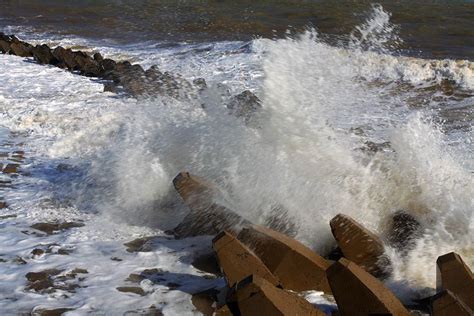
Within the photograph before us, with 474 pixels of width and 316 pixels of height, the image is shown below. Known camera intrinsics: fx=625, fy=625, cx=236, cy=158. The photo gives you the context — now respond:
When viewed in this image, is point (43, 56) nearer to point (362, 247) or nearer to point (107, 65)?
point (107, 65)

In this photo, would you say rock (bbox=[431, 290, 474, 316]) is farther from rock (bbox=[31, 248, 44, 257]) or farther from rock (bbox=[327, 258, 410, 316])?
rock (bbox=[31, 248, 44, 257])

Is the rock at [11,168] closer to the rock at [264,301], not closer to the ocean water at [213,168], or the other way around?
the ocean water at [213,168]

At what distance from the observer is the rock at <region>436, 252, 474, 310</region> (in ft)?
10.6

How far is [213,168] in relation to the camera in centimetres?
556

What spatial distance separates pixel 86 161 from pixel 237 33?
1353 centimetres

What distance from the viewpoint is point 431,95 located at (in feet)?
37.1

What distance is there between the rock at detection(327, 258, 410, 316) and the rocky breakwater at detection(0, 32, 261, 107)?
3.82m

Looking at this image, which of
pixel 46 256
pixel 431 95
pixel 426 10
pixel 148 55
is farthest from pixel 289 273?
pixel 426 10

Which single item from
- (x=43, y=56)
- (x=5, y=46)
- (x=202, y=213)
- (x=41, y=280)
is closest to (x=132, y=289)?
(x=41, y=280)

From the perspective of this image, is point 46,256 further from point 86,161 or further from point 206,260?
point 86,161

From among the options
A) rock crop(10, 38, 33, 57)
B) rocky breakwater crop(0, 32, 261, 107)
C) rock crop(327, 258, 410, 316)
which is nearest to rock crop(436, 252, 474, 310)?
rock crop(327, 258, 410, 316)

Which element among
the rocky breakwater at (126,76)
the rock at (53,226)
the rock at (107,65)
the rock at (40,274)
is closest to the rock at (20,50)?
the rocky breakwater at (126,76)

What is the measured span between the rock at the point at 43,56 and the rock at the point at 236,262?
1025 centimetres

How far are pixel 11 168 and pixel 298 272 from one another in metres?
3.74
